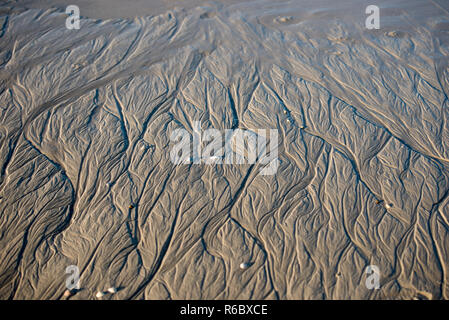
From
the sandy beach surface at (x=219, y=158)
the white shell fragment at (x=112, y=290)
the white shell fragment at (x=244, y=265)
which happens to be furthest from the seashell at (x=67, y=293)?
the white shell fragment at (x=244, y=265)

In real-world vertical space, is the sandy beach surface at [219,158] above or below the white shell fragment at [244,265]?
above

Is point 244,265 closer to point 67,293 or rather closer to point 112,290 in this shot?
point 112,290

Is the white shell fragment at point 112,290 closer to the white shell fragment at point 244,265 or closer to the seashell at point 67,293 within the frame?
the seashell at point 67,293

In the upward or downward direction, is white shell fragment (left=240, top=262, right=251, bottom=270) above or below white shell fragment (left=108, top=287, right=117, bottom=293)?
below

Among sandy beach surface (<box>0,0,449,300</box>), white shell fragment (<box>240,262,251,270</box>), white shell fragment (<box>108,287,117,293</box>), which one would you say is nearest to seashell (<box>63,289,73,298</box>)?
sandy beach surface (<box>0,0,449,300</box>)

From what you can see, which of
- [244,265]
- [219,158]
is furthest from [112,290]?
[219,158]

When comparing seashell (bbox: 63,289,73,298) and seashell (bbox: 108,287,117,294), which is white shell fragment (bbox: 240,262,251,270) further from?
seashell (bbox: 63,289,73,298)

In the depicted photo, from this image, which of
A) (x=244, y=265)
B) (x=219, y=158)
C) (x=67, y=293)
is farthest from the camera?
(x=219, y=158)

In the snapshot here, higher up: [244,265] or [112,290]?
[112,290]
